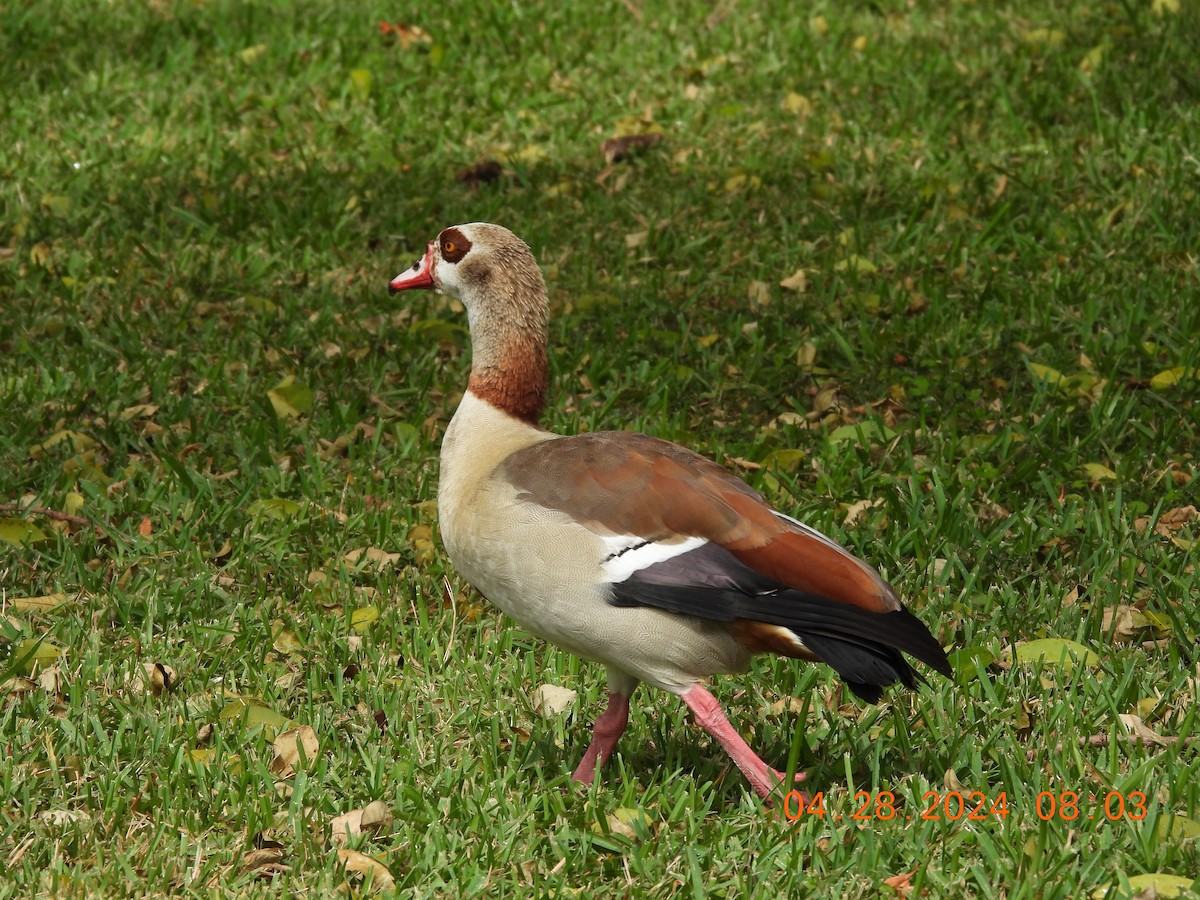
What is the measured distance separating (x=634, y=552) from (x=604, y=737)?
1.86ft

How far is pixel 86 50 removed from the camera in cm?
915

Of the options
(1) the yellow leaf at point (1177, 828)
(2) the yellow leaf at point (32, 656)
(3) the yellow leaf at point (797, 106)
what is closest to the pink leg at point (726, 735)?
(1) the yellow leaf at point (1177, 828)

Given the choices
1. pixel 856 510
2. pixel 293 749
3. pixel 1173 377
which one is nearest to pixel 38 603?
pixel 293 749

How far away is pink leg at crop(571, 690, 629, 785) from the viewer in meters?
3.84

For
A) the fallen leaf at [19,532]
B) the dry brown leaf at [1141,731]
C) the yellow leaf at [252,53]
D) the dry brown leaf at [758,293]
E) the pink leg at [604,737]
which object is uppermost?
the dry brown leaf at [1141,731]

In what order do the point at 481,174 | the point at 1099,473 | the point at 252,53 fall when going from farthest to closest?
the point at 252,53 < the point at 481,174 < the point at 1099,473

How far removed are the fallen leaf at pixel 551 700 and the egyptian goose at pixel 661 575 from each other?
0.37 metres

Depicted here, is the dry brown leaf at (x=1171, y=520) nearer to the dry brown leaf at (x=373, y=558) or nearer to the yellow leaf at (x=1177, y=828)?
the yellow leaf at (x=1177, y=828)

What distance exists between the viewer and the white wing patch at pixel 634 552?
3527 millimetres

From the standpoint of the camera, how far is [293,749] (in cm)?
395

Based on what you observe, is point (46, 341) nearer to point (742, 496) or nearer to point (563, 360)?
point (563, 360)

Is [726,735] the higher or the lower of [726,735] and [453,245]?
the lower

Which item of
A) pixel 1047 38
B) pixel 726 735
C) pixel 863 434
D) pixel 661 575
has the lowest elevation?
pixel 863 434

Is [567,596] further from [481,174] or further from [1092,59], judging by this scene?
[1092,59]
